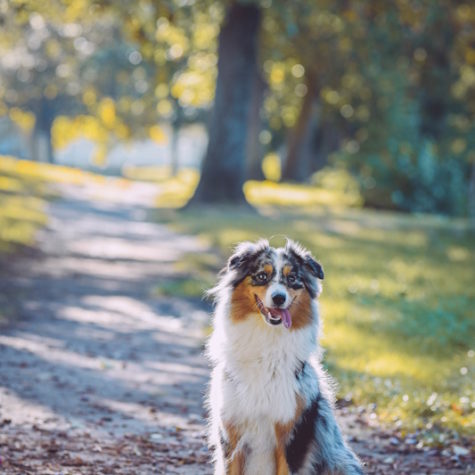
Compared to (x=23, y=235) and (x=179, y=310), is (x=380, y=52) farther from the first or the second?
(x=179, y=310)

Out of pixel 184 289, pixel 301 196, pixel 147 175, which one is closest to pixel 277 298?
pixel 184 289

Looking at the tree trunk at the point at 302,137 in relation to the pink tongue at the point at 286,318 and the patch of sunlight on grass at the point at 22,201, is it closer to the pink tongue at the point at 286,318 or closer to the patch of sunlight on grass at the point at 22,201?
the patch of sunlight on grass at the point at 22,201

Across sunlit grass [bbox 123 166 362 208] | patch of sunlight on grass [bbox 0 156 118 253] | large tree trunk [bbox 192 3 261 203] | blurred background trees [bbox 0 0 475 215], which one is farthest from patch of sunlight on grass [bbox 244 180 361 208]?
patch of sunlight on grass [bbox 0 156 118 253]

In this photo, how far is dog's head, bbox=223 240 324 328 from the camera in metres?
5.04

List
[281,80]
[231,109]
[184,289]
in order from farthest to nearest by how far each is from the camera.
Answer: [281,80]
[231,109]
[184,289]

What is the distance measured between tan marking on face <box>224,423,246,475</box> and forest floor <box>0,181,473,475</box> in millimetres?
1297

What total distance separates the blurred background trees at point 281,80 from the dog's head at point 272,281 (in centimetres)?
1542

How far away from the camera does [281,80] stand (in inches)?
1748

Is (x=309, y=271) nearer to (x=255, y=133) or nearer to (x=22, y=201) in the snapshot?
(x=22, y=201)

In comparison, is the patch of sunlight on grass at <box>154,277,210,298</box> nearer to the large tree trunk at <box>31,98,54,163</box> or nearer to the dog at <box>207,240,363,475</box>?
the dog at <box>207,240,363,475</box>

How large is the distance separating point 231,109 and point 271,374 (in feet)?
71.5

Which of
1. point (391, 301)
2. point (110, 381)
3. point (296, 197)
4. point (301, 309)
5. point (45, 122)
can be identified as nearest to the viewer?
point (301, 309)

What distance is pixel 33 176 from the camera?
140ft

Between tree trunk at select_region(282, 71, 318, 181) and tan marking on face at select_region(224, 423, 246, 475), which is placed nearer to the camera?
tan marking on face at select_region(224, 423, 246, 475)
